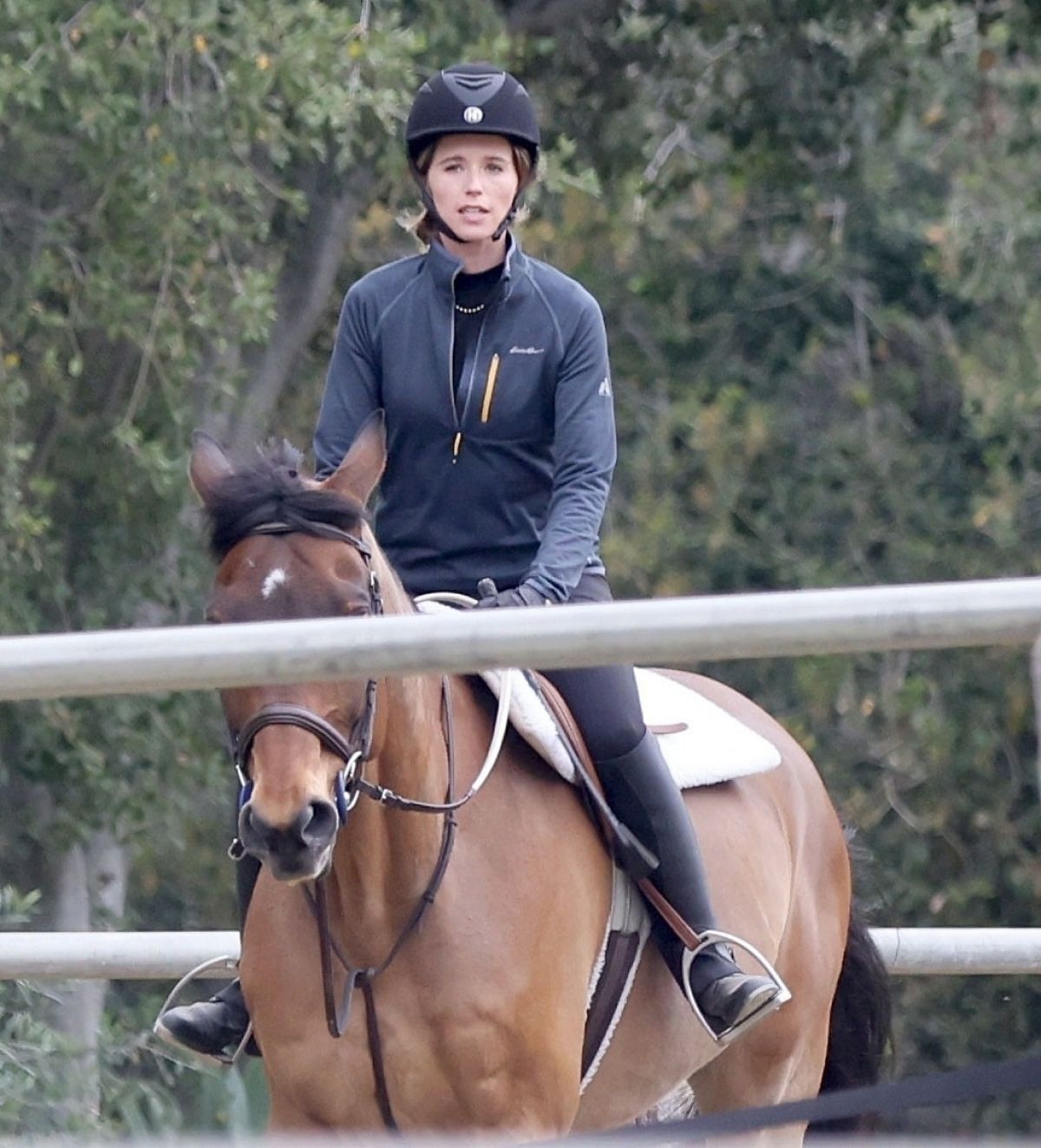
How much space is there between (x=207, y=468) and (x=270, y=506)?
0.21 meters

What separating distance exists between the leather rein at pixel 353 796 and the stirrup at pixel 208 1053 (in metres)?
Result: 0.32

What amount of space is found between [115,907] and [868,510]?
5.42 metres

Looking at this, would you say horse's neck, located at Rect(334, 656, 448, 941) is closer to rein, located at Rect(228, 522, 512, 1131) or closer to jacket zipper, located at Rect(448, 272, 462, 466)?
rein, located at Rect(228, 522, 512, 1131)

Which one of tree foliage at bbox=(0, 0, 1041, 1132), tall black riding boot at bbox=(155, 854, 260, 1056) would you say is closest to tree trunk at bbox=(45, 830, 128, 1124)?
tree foliage at bbox=(0, 0, 1041, 1132)

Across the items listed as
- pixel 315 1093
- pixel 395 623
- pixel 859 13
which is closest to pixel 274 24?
pixel 859 13

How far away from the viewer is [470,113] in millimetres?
4453

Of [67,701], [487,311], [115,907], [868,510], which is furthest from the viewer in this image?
[868,510]

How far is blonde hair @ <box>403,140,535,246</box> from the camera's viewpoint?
14.9 ft

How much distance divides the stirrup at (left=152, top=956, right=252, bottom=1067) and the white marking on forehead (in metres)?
0.96

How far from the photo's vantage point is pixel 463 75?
4.54 meters

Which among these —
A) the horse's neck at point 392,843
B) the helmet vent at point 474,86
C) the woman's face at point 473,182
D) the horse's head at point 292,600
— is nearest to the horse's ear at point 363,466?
Result: the horse's head at point 292,600

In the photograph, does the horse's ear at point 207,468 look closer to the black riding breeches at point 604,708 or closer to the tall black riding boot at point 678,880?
the black riding breeches at point 604,708

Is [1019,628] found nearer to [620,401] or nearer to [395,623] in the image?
[395,623]

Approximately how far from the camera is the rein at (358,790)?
3652 millimetres
